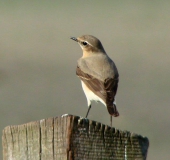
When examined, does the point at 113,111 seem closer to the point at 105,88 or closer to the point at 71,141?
the point at 105,88

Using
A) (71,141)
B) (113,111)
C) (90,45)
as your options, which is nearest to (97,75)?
(113,111)

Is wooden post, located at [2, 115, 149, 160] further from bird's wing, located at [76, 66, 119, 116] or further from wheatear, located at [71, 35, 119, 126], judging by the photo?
bird's wing, located at [76, 66, 119, 116]

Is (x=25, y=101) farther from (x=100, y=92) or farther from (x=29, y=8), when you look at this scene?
(x=29, y=8)

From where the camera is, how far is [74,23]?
27672 millimetres

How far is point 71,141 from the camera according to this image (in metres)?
5.61

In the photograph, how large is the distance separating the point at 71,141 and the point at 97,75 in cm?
472

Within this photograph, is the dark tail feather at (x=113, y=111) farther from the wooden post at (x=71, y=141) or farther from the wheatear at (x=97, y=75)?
the wooden post at (x=71, y=141)

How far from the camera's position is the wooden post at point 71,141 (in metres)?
5.62

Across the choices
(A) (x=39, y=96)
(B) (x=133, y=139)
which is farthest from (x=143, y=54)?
(B) (x=133, y=139)

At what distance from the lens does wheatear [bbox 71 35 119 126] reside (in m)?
9.91

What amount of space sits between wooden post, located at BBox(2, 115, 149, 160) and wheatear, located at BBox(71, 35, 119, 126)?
3.31 metres

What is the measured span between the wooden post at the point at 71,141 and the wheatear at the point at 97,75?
331cm

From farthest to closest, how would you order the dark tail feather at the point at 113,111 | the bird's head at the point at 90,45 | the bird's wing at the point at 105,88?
1. the bird's head at the point at 90,45
2. the bird's wing at the point at 105,88
3. the dark tail feather at the point at 113,111

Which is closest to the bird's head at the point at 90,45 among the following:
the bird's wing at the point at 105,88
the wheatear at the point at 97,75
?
the wheatear at the point at 97,75
